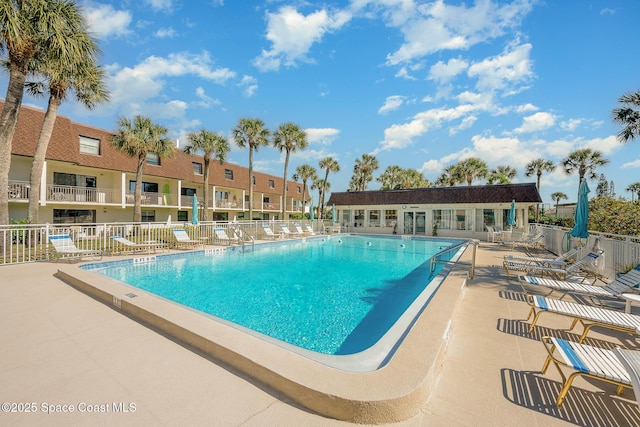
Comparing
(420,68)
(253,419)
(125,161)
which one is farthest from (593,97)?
(125,161)

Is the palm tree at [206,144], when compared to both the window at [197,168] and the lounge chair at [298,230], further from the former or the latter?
the lounge chair at [298,230]

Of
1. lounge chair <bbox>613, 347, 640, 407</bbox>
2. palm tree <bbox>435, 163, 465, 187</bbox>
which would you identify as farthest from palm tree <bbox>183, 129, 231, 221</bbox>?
palm tree <bbox>435, 163, 465, 187</bbox>

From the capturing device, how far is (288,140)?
26375mm

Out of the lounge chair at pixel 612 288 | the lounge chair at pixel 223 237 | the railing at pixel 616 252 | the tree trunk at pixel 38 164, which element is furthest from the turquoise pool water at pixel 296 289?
the tree trunk at pixel 38 164

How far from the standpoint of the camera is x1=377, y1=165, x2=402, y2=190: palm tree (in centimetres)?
4091

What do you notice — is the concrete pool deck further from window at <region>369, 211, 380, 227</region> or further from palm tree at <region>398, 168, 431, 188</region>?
palm tree at <region>398, 168, 431, 188</region>

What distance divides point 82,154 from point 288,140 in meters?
15.9

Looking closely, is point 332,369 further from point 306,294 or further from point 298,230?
point 298,230

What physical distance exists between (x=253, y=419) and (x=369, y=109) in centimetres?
2023

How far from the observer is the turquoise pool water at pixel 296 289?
A: 502 centimetres

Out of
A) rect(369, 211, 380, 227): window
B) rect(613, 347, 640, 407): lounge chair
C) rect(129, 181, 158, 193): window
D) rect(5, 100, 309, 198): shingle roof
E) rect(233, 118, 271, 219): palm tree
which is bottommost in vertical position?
rect(613, 347, 640, 407): lounge chair

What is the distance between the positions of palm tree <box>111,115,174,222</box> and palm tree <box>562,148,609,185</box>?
3764cm

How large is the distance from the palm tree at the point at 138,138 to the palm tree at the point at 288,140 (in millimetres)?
10072

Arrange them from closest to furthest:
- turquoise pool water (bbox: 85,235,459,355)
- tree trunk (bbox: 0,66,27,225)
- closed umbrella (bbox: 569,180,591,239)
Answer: turquoise pool water (bbox: 85,235,459,355), closed umbrella (bbox: 569,180,591,239), tree trunk (bbox: 0,66,27,225)
